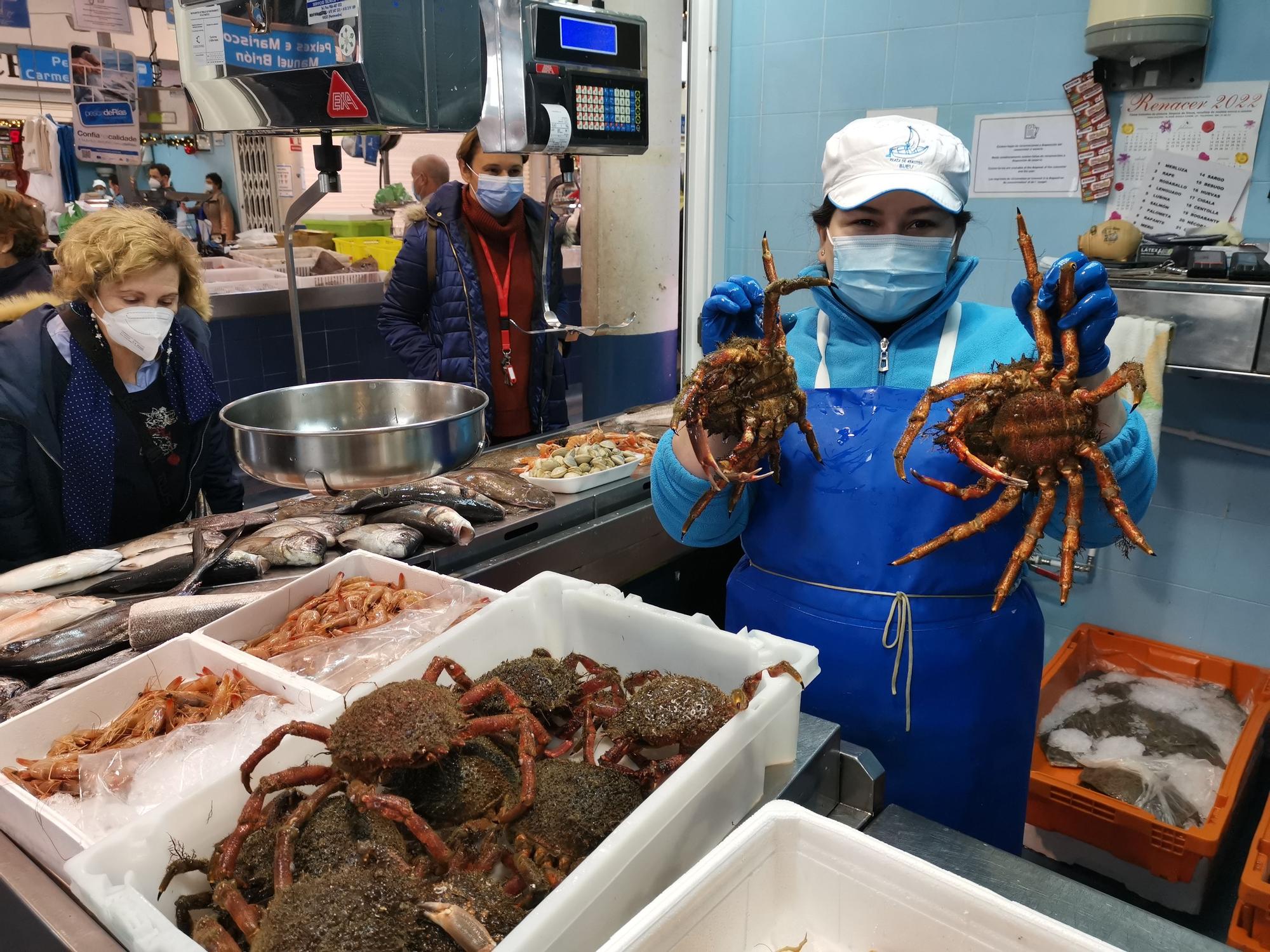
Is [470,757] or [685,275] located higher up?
[685,275]

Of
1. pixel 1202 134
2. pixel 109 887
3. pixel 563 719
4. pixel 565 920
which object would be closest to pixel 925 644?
pixel 563 719

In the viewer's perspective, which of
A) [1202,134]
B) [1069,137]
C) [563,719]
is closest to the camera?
[563,719]

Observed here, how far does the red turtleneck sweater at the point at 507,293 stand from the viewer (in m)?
4.04

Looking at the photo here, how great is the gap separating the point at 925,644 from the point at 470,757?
1.00 metres

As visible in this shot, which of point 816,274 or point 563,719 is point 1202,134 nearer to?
point 816,274

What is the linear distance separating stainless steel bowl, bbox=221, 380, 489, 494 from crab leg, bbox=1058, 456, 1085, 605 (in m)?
1.33

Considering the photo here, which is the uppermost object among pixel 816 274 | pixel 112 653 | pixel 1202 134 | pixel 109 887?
pixel 1202 134

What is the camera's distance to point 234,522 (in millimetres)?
2451

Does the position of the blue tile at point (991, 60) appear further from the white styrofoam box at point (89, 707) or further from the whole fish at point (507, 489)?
the white styrofoam box at point (89, 707)

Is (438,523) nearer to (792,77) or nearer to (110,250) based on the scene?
(110,250)

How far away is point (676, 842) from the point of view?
1196 millimetres

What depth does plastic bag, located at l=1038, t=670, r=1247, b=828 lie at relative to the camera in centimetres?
285

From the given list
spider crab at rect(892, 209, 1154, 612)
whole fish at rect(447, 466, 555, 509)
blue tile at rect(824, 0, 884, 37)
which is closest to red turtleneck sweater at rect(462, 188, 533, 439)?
whole fish at rect(447, 466, 555, 509)

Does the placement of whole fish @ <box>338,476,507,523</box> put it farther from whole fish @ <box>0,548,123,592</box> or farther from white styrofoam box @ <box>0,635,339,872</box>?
white styrofoam box @ <box>0,635,339,872</box>
